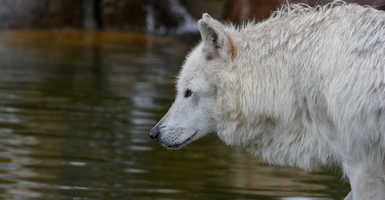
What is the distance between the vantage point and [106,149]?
8.64m

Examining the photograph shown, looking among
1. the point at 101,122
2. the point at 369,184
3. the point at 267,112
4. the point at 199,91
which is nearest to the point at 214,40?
the point at 199,91

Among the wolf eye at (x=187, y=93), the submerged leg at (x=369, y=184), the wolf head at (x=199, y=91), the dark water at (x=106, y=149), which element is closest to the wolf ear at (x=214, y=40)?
the wolf head at (x=199, y=91)

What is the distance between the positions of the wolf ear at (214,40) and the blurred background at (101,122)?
1.23m

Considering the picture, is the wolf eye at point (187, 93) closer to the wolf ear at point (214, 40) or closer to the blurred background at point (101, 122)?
the wolf ear at point (214, 40)

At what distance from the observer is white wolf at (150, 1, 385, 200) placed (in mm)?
5184

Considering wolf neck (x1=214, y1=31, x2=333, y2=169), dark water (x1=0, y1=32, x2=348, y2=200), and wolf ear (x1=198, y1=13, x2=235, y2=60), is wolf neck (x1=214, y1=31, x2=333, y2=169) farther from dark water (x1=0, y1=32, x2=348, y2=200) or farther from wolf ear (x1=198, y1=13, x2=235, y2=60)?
dark water (x1=0, y1=32, x2=348, y2=200)

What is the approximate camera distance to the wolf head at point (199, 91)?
19.5 ft

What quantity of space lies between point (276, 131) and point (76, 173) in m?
2.43

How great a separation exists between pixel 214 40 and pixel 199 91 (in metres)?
0.41

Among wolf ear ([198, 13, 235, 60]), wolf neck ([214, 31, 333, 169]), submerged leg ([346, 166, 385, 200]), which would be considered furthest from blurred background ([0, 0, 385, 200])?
wolf ear ([198, 13, 235, 60])

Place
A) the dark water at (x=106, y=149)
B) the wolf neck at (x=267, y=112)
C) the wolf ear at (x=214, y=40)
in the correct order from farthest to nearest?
the dark water at (x=106, y=149) < the wolf ear at (x=214, y=40) < the wolf neck at (x=267, y=112)

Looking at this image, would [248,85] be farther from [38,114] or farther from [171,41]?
[171,41]

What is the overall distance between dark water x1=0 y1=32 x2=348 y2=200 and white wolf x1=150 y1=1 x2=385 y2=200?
1.08 meters

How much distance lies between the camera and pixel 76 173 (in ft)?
25.0
